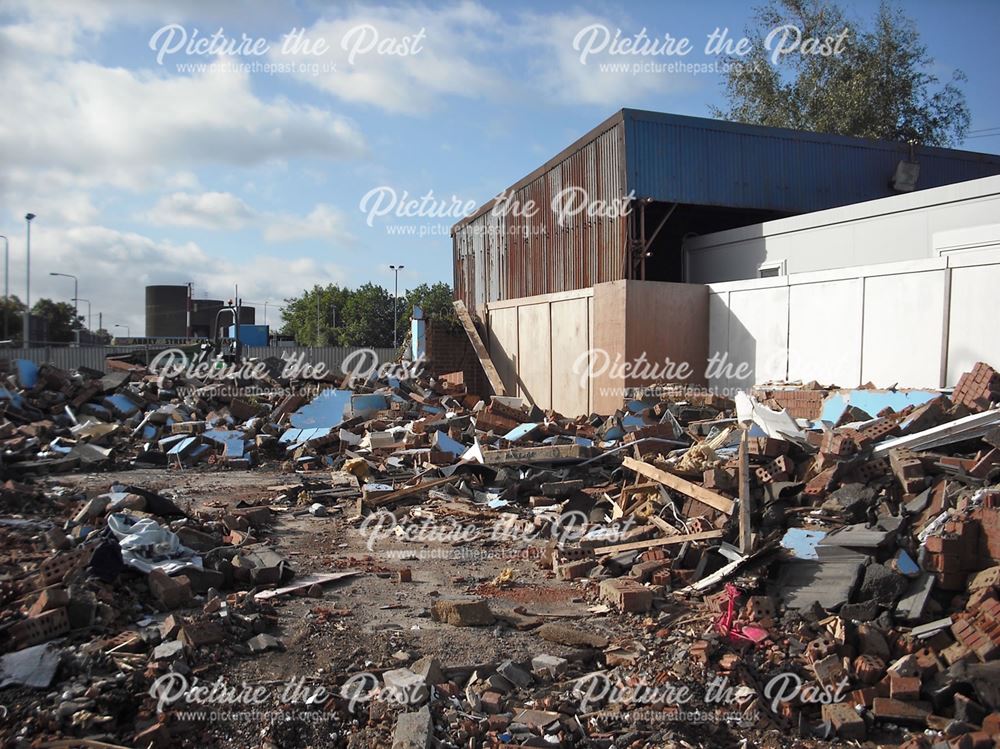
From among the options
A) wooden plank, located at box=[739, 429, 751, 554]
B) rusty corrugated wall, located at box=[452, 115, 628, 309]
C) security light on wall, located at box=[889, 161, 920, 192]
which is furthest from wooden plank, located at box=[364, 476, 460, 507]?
security light on wall, located at box=[889, 161, 920, 192]

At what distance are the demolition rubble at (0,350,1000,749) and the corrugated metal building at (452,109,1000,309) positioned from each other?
597 cm

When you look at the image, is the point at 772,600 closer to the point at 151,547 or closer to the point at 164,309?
the point at 151,547

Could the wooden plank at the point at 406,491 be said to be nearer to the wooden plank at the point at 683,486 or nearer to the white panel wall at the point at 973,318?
the wooden plank at the point at 683,486

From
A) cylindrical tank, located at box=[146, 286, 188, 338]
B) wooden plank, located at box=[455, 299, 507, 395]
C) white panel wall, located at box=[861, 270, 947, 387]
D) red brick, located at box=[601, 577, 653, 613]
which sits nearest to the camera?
red brick, located at box=[601, 577, 653, 613]

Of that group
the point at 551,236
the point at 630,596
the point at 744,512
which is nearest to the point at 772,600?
the point at 744,512

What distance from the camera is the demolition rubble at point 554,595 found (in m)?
4.08

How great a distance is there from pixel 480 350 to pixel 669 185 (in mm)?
7493

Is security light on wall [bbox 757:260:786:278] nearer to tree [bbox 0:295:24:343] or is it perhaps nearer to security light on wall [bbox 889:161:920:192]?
security light on wall [bbox 889:161:920:192]

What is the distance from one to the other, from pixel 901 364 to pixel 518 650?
328 inches

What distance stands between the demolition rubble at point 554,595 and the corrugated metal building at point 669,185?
5.97 meters

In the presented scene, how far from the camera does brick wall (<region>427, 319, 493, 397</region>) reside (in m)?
20.7

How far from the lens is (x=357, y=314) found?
54.3 meters

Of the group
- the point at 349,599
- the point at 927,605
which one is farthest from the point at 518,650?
the point at 927,605

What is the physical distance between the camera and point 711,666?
4715mm
